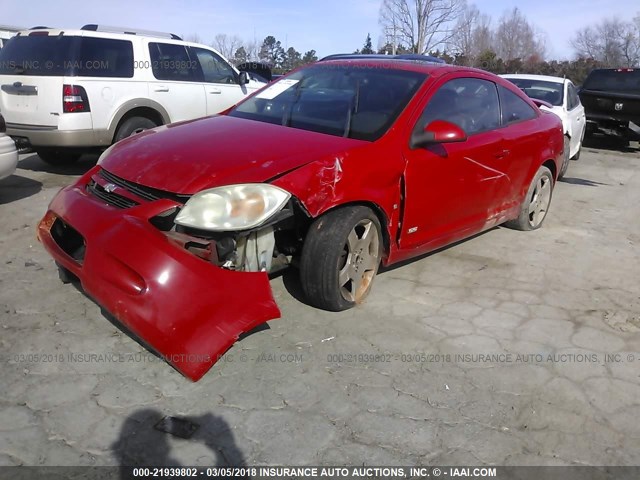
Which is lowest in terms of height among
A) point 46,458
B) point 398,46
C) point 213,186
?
point 46,458

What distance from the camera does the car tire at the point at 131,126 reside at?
702cm

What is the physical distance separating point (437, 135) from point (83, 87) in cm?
484

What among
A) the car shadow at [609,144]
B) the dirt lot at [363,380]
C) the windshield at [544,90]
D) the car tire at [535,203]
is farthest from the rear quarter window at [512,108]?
the car shadow at [609,144]

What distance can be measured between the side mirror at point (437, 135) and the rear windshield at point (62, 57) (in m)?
4.82

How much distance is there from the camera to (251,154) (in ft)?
10.5

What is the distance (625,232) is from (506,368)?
3566mm

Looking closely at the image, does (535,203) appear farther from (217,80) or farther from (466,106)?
(217,80)

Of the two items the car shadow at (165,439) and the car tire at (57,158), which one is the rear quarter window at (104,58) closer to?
the car tire at (57,158)

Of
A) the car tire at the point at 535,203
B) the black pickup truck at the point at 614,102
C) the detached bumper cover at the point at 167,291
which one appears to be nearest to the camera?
the detached bumper cover at the point at 167,291

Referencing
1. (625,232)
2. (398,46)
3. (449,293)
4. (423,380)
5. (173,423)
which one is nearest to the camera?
(173,423)

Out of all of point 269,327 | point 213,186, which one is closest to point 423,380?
point 269,327

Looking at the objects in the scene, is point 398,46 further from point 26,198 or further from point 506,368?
point 506,368

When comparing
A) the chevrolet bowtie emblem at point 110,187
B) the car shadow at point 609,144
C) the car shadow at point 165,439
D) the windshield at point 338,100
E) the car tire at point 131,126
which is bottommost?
the car shadow at point 165,439

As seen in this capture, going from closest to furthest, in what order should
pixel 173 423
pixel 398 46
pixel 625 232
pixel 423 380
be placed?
1. pixel 173 423
2. pixel 423 380
3. pixel 625 232
4. pixel 398 46
